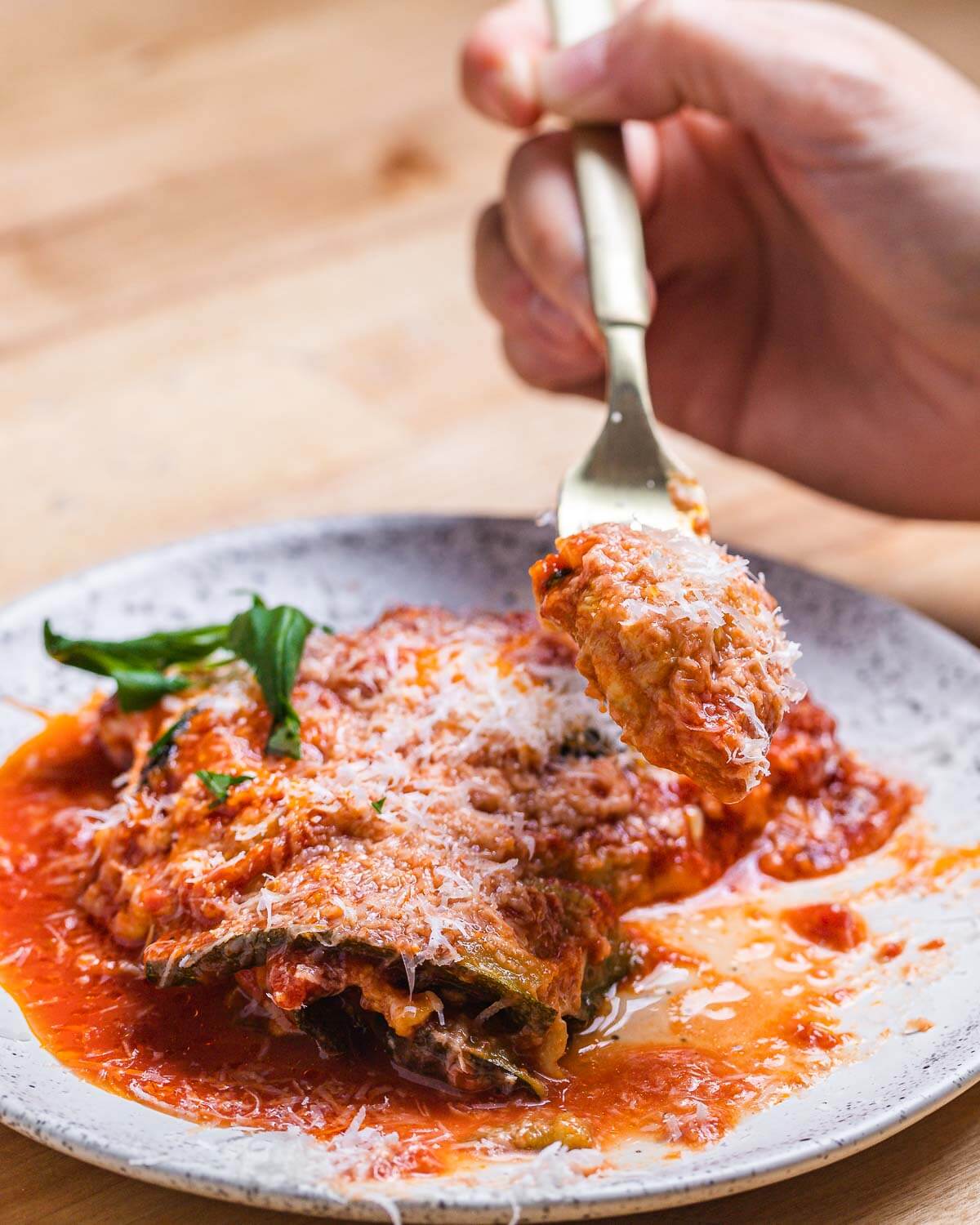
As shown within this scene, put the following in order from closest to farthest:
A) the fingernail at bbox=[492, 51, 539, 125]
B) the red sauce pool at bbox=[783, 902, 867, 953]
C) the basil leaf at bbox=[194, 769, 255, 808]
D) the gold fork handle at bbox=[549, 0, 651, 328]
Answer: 1. the basil leaf at bbox=[194, 769, 255, 808]
2. the red sauce pool at bbox=[783, 902, 867, 953]
3. the gold fork handle at bbox=[549, 0, 651, 328]
4. the fingernail at bbox=[492, 51, 539, 125]

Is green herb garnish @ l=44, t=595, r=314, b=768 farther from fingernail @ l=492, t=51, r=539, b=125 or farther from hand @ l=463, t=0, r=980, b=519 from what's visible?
fingernail @ l=492, t=51, r=539, b=125

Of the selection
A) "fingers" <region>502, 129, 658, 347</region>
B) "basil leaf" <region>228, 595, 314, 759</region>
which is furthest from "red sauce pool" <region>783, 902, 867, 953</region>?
"fingers" <region>502, 129, 658, 347</region>

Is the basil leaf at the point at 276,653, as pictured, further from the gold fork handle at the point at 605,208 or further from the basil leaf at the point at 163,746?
the gold fork handle at the point at 605,208

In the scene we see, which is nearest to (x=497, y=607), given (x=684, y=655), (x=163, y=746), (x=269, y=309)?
(x=163, y=746)

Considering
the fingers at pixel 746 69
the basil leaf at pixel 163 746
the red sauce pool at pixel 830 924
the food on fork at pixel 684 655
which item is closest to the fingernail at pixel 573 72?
the fingers at pixel 746 69

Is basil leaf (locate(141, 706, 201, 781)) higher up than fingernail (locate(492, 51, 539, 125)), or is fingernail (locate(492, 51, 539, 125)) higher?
fingernail (locate(492, 51, 539, 125))
